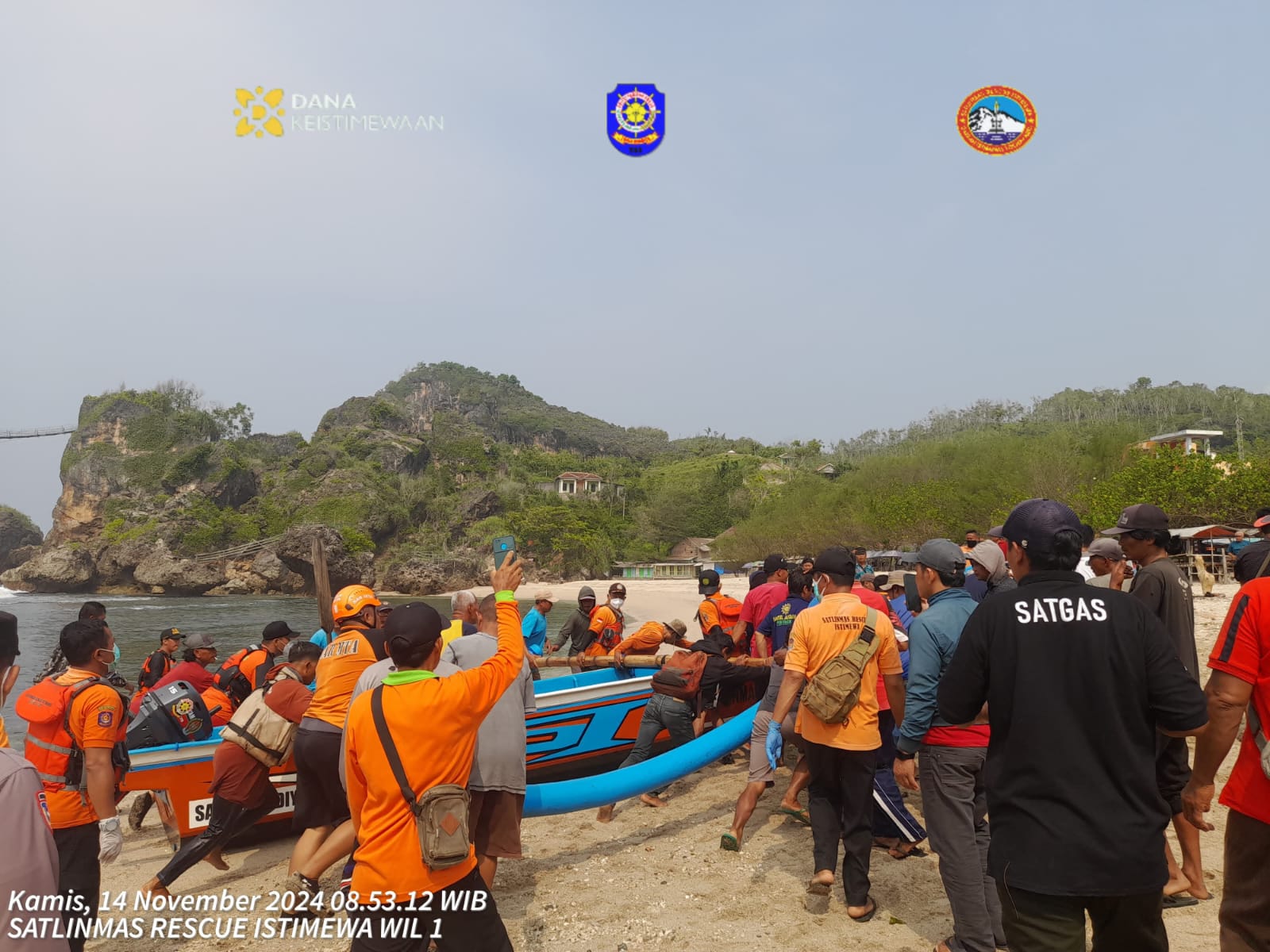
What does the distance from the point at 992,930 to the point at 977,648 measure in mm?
2001

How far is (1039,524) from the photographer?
2.53 metres

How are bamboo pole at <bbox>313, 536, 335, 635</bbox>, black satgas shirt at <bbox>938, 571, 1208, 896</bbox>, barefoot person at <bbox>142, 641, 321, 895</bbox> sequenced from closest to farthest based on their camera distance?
black satgas shirt at <bbox>938, 571, 1208, 896</bbox>, barefoot person at <bbox>142, 641, 321, 895</bbox>, bamboo pole at <bbox>313, 536, 335, 635</bbox>

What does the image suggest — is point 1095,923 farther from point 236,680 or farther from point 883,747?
point 236,680

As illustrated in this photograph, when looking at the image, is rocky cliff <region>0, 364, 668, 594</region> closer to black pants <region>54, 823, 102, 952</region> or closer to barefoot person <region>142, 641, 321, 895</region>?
barefoot person <region>142, 641, 321, 895</region>

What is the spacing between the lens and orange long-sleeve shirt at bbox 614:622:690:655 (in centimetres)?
780

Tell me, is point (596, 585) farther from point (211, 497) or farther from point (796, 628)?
point (796, 628)

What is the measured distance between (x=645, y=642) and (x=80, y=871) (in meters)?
5.30

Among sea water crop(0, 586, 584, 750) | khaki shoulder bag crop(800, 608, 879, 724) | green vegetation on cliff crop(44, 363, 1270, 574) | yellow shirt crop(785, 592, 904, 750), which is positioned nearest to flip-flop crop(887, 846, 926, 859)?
yellow shirt crop(785, 592, 904, 750)

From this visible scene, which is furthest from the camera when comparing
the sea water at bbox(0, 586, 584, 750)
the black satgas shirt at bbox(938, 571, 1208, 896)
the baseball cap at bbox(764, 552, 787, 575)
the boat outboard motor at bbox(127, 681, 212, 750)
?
the sea water at bbox(0, 586, 584, 750)

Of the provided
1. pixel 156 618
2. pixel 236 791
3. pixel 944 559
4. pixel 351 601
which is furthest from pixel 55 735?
pixel 156 618

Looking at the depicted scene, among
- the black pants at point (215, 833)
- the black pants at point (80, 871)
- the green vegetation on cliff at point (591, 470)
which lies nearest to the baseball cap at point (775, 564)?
the black pants at point (215, 833)

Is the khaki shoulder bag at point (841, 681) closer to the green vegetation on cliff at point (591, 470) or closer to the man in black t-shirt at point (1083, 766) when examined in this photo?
the man in black t-shirt at point (1083, 766)

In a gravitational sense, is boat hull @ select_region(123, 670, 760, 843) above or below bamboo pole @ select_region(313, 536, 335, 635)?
below

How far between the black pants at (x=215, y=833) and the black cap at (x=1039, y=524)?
485 cm
